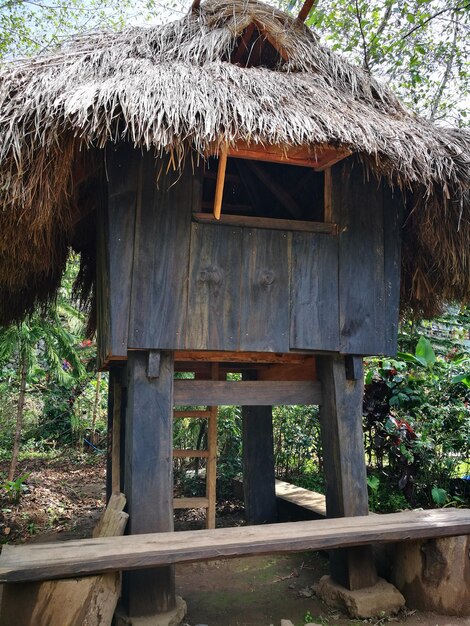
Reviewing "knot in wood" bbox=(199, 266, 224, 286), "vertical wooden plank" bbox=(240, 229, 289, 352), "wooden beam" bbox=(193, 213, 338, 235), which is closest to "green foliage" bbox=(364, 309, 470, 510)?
"vertical wooden plank" bbox=(240, 229, 289, 352)

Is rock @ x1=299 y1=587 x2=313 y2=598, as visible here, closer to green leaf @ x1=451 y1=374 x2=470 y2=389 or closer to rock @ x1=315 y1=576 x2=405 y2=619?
rock @ x1=315 y1=576 x2=405 y2=619

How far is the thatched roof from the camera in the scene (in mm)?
3188

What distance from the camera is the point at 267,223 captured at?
12.6 ft

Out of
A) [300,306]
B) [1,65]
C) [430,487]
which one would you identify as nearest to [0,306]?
[1,65]

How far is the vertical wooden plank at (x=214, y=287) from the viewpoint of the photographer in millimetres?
3635

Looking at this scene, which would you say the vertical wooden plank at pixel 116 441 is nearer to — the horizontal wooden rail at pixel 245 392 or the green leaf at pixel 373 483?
the horizontal wooden rail at pixel 245 392

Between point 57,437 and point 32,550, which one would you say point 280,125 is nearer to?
point 32,550

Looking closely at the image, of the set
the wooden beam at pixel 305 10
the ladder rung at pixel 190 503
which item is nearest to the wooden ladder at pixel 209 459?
the ladder rung at pixel 190 503

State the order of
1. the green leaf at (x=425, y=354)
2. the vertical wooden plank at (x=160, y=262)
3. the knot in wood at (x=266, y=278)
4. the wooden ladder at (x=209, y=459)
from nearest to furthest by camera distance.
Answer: the vertical wooden plank at (x=160, y=262) < the knot in wood at (x=266, y=278) < the wooden ladder at (x=209, y=459) < the green leaf at (x=425, y=354)

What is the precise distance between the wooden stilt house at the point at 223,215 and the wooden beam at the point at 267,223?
17mm

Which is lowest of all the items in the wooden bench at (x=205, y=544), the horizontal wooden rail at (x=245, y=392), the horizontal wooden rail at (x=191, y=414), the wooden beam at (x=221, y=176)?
the wooden bench at (x=205, y=544)

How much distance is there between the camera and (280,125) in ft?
10.9

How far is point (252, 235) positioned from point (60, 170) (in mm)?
1379

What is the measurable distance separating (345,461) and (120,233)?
2.38 meters
